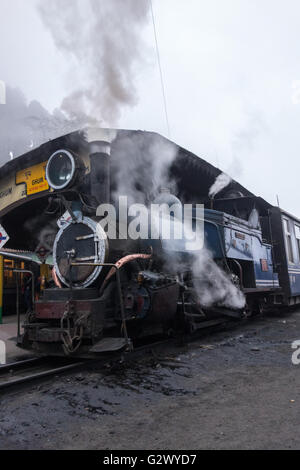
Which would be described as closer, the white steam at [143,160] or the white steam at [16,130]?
the white steam at [143,160]

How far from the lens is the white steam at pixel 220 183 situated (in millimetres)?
11953

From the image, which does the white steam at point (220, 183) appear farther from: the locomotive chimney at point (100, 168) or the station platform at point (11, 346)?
the station platform at point (11, 346)

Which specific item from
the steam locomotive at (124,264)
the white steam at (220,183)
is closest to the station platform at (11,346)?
the steam locomotive at (124,264)

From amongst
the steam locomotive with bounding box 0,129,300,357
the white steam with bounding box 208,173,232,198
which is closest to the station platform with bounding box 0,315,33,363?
the steam locomotive with bounding box 0,129,300,357

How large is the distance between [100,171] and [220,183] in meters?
7.65

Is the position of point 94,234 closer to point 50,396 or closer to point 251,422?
point 50,396

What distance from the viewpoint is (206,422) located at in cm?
290

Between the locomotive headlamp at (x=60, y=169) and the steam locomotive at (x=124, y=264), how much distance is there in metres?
0.02

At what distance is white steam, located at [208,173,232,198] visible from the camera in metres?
12.0

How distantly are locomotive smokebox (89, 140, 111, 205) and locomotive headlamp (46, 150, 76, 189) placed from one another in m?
0.35

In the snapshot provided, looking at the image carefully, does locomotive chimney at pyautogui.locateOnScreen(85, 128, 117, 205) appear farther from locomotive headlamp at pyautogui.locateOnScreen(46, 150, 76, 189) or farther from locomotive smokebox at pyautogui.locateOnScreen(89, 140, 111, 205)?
locomotive headlamp at pyautogui.locateOnScreen(46, 150, 76, 189)

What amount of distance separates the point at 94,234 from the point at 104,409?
93.9 inches

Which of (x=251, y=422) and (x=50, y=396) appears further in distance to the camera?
(x=50, y=396)

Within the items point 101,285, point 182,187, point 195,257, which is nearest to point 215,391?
point 101,285
